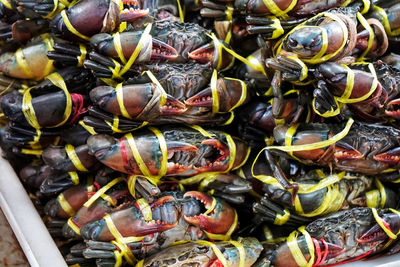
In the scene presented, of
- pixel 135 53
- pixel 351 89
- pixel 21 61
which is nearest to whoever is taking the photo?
pixel 351 89

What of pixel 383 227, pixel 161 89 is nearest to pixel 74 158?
pixel 161 89

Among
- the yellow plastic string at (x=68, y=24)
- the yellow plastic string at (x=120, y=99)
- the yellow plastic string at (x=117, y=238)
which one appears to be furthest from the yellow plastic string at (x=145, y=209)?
the yellow plastic string at (x=68, y=24)

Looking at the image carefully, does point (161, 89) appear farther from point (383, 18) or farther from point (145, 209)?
point (383, 18)

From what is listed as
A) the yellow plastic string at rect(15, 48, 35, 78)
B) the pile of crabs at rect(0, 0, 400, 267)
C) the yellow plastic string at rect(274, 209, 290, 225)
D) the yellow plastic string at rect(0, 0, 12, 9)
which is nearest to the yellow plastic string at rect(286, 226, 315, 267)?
the pile of crabs at rect(0, 0, 400, 267)

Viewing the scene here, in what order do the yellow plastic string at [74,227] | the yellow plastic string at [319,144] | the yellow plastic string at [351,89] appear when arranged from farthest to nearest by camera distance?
the yellow plastic string at [74,227]
the yellow plastic string at [319,144]
the yellow plastic string at [351,89]

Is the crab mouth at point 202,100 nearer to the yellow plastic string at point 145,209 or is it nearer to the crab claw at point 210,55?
the crab claw at point 210,55

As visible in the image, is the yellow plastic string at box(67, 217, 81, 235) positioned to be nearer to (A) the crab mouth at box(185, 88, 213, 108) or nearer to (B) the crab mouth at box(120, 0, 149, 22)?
(A) the crab mouth at box(185, 88, 213, 108)

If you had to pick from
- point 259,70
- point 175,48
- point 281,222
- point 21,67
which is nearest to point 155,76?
point 175,48
